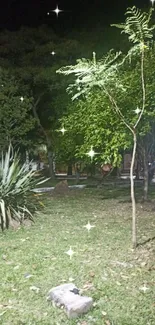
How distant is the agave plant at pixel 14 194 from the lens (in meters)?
6.95

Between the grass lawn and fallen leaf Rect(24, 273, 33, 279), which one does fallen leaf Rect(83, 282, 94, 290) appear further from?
fallen leaf Rect(24, 273, 33, 279)

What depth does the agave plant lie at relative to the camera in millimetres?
6949

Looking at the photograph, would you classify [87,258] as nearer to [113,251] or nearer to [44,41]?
[113,251]

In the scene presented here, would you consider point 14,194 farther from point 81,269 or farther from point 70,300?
point 70,300

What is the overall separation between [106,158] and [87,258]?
377 centimetres

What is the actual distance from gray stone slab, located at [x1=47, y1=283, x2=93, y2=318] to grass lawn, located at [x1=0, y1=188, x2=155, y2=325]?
66mm

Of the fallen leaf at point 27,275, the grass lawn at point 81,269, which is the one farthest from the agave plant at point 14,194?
the fallen leaf at point 27,275

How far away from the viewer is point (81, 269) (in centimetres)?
455

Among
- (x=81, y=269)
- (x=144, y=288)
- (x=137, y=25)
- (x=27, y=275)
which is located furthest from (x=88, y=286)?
(x=137, y=25)

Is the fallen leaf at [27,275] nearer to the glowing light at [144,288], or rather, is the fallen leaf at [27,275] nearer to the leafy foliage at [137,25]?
the glowing light at [144,288]

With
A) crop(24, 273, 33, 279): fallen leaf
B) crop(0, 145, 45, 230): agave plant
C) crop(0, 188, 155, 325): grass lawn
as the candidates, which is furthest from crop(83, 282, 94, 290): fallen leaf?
crop(0, 145, 45, 230): agave plant

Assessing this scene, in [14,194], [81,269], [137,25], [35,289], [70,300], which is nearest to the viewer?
[70,300]

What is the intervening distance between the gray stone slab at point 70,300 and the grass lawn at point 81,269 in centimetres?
7

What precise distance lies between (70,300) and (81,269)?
111 cm
